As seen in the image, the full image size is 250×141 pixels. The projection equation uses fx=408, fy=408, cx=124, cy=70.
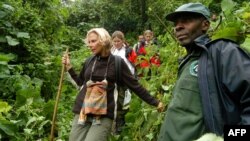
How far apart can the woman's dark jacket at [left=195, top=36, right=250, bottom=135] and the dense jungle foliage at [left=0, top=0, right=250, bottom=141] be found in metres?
0.62

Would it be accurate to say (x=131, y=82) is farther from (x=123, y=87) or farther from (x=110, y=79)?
(x=110, y=79)

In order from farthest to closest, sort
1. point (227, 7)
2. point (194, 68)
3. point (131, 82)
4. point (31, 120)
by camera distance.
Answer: point (31, 120), point (131, 82), point (227, 7), point (194, 68)

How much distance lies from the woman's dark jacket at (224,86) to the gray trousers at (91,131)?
1874 millimetres

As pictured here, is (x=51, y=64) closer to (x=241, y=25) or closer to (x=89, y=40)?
(x=89, y=40)

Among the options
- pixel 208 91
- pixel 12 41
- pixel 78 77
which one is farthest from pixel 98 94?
pixel 12 41

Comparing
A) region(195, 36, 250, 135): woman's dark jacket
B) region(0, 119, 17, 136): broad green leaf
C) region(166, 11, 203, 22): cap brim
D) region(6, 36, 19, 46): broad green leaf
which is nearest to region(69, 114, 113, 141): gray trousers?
region(0, 119, 17, 136): broad green leaf

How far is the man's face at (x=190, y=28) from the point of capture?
2158 millimetres

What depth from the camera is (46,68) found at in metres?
6.32

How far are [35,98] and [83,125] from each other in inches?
64.9

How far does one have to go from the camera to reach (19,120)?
173 inches

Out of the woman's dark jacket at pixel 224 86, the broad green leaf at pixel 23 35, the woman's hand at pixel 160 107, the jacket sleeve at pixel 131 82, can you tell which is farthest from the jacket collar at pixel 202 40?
the broad green leaf at pixel 23 35

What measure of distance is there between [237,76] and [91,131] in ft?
6.81

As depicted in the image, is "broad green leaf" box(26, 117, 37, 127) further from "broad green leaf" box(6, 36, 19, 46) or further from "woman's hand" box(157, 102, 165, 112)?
"broad green leaf" box(6, 36, 19, 46)

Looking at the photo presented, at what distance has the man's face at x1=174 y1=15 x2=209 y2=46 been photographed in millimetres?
2158
